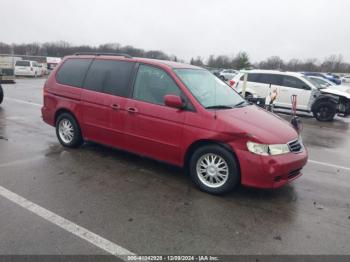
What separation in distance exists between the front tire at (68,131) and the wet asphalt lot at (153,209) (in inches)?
7.0

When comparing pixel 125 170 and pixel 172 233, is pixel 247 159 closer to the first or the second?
pixel 172 233

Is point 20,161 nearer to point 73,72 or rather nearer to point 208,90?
point 73,72

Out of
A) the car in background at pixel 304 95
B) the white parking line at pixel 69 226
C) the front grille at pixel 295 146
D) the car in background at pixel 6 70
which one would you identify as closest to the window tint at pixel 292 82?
the car in background at pixel 304 95

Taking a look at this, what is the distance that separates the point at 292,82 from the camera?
12438 mm

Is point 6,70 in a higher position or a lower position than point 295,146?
higher

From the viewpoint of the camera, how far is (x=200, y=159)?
4250mm

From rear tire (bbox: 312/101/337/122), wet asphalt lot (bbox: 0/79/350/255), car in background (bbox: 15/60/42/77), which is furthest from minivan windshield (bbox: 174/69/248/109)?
car in background (bbox: 15/60/42/77)

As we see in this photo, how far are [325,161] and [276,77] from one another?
7.26 metres

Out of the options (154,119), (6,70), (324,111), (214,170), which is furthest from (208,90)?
(6,70)

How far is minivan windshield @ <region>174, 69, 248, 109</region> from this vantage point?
178 inches

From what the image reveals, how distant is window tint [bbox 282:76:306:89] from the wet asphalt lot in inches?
283

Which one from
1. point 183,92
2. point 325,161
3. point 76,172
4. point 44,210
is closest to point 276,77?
point 325,161

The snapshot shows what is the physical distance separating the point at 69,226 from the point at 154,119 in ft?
6.47

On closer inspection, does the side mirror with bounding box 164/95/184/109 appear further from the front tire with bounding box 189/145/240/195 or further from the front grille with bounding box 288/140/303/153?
the front grille with bounding box 288/140/303/153
